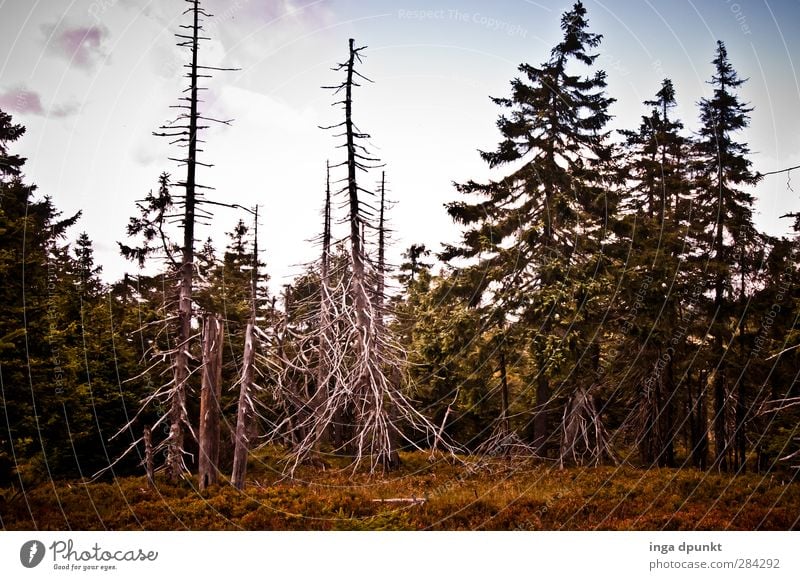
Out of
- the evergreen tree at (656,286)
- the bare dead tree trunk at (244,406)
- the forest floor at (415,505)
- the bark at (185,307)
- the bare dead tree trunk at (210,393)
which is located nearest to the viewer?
the forest floor at (415,505)

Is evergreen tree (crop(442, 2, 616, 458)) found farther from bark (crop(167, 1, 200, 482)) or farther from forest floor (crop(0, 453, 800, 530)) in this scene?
Result: bark (crop(167, 1, 200, 482))

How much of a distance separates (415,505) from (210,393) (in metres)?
4.38

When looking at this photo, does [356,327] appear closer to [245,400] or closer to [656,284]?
[245,400]

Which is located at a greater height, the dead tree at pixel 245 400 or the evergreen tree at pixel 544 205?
the evergreen tree at pixel 544 205

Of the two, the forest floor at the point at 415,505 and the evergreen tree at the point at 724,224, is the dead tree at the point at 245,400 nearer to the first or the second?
the forest floor at the point at 415,505

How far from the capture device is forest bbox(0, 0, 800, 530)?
8.95m

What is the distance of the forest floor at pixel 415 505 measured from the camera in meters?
8.31

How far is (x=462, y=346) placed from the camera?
47.9 ft

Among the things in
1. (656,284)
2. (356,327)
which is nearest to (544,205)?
(656,284)

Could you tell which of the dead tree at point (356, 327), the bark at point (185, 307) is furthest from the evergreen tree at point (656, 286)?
the bark at point (185, 307)

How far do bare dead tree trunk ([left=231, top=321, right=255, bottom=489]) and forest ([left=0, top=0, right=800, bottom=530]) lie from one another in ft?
0.18

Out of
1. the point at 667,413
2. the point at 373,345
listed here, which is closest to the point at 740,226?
the point at 667,413

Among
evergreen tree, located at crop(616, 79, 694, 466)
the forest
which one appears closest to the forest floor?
the forest

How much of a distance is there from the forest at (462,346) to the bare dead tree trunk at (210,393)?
0.13 feet
